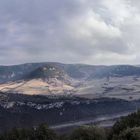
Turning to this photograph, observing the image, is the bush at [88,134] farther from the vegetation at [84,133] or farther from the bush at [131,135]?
the bush at [131,135]

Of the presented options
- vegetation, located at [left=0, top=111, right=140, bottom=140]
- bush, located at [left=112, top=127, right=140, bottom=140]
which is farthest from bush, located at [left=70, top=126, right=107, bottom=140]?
bush, located at [left=112, top=127, right=140, bottom=140]

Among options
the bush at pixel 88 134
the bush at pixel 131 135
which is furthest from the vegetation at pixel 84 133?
the bush at pixel 131 135

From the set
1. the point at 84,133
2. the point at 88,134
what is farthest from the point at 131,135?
the point at 84,133

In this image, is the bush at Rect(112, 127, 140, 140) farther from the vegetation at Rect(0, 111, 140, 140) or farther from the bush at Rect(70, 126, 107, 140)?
the bush at Rect(70, 126, 107, 140)

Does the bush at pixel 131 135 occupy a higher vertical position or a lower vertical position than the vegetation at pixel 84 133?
higher

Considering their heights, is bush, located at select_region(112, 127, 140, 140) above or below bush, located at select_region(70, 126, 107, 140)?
above

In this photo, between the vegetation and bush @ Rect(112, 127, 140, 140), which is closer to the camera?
bush @ Rect(112, 127, 140, 140)

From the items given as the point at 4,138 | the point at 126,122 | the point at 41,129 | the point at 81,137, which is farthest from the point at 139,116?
the point at 4,138

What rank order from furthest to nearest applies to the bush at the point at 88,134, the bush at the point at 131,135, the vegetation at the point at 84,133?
the bush at the point at 88,134 < the vegetation at the point at 84,133 < the bush at the point at 131,135

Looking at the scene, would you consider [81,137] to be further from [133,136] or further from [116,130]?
[133,136]

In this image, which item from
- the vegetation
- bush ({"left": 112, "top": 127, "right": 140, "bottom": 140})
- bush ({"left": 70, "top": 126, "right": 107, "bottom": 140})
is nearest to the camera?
bush ({"left": 112, "top": 127, "right": 140, "bottom": 140})

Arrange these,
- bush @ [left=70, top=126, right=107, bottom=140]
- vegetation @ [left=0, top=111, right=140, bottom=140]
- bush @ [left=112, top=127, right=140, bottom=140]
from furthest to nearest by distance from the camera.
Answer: bush @ [left=70, top=126, right=107, bottom=140], vegetation @ [left=0, top=111, right=140, bottom=140], bush @ [left=112, top=127, right=140, bottom=140]
